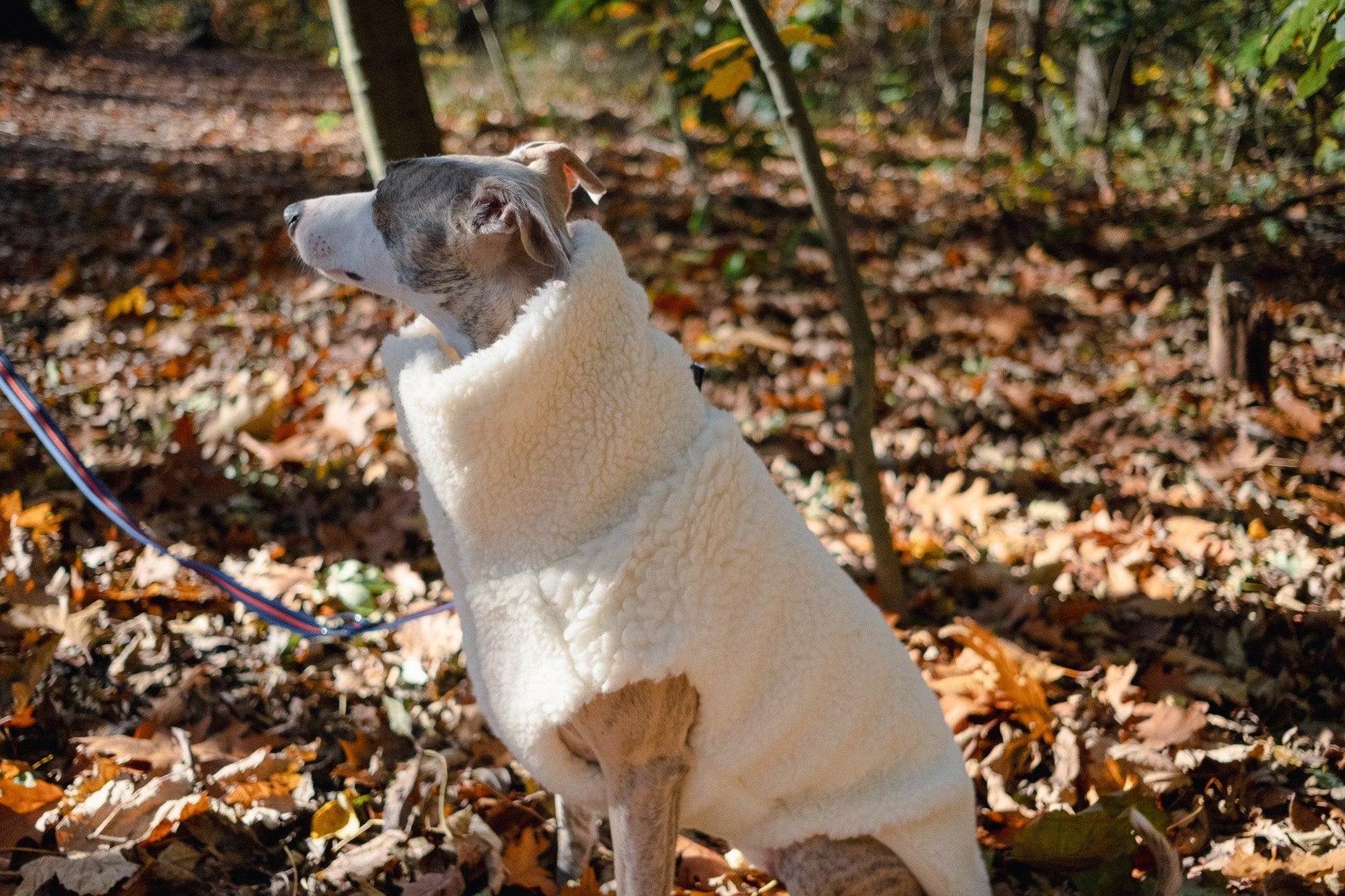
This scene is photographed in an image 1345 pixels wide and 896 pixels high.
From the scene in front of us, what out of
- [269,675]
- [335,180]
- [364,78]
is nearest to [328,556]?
[269,675]

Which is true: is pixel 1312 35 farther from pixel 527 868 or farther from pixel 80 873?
pixel 80 873

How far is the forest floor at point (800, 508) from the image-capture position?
9.17 feet

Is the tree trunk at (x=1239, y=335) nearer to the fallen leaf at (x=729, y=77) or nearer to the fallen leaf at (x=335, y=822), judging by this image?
the fallen leaf at (x=729, y=77)

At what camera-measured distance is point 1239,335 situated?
5379 mm

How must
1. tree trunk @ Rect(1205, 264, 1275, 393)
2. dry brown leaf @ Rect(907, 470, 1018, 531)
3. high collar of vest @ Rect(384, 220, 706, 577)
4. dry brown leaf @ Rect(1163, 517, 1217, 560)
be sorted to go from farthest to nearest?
tree trunk @ Rect(1205, 264, 1275, 393) → dry brown leaf @ Rect(907, 470, 1018, 531) → dry brown leaf @ Rect(1163, 517, 1217, 560) → high collar of vest @ Rect(384, 220, 706, 577)

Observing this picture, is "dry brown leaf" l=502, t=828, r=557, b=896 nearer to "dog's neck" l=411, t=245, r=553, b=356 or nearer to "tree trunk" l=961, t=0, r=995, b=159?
"dog's neck" l=411, t=245, r=553, b=356

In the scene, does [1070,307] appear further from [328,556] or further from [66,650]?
[66,650]

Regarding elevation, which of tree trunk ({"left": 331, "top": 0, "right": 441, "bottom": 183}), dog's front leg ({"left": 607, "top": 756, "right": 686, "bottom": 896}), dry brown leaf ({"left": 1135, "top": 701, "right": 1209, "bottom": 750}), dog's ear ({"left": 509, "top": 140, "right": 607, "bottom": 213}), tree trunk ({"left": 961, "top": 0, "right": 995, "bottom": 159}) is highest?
tree trunk ({"left": 961, "top": 0, "right": 995, "bottom": 159})

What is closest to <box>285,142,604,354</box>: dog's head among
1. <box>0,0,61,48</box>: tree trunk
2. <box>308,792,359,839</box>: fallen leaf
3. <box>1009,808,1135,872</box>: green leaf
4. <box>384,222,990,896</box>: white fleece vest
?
<box>384,222,990,896</box>: white fleece vest

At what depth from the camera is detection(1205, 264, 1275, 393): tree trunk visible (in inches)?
209

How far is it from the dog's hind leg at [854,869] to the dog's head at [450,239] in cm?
160

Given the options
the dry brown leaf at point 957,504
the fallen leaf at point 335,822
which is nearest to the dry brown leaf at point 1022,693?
the dry brown leaf at point 957,504

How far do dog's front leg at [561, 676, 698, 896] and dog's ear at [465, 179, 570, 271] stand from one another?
1.03 metres

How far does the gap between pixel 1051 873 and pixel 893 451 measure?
2782 millimetres
